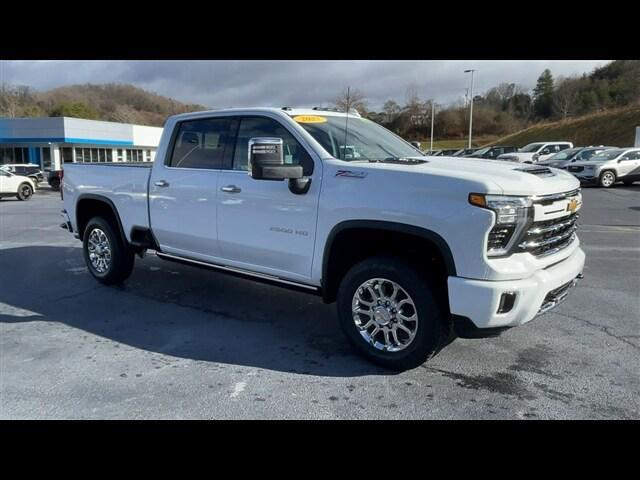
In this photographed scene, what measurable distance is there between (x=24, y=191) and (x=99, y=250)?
57.0ft

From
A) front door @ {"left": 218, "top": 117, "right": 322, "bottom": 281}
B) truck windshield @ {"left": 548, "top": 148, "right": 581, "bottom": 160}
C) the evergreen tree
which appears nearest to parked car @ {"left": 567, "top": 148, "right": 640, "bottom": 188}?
truck windshield @ {"left": 548, "top": 148, "right": 581, "bottom": 160}

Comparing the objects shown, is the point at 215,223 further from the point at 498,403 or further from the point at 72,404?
the point at 498,403

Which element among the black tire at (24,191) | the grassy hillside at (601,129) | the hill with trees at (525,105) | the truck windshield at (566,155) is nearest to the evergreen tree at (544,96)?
the hill with trees at (525,105)

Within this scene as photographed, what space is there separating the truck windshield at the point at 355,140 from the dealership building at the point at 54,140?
32.1m

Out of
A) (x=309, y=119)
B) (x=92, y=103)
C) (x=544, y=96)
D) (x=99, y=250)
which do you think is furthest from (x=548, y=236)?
(x=92, y=103)

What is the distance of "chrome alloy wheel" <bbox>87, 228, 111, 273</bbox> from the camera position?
19.0ft

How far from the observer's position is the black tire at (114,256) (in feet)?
18.5

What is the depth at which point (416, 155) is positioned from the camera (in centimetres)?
453

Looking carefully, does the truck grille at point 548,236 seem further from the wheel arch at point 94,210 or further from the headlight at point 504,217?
the wheel arch at point 94,210

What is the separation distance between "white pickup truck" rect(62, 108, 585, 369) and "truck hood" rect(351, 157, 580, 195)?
0.01 metres

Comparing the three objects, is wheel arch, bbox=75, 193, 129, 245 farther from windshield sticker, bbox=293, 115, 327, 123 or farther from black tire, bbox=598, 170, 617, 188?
black tire, bbox=598, 170, 617, 188

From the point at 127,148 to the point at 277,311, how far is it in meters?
43.4
